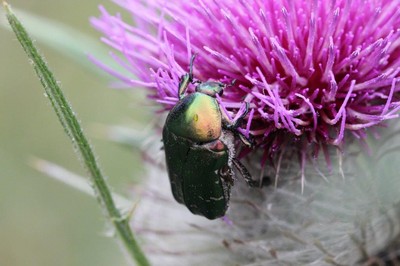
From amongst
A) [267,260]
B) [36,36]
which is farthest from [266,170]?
[36,36]

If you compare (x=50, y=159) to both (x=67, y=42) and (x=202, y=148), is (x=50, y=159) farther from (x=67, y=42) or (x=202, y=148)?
(x=202, y=148)

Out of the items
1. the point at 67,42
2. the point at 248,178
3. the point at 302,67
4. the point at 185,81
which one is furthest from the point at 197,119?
the point at 67,42

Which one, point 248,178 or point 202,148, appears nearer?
point 202,148

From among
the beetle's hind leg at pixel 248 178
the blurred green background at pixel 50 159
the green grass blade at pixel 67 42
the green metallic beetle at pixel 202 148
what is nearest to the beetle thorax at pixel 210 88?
the green metallic beetle at pixel 202 148

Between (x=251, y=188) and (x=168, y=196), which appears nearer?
(x=251, y=188)

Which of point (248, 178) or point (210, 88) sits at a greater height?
point (210, 88)

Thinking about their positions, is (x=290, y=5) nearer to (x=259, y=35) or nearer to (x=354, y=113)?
(x=259, y=35)

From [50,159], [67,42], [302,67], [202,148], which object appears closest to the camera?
[202,148]

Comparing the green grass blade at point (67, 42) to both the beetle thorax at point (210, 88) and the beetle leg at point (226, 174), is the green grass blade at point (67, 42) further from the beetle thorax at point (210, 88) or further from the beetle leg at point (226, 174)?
the beetle leg at point (226, 174)
